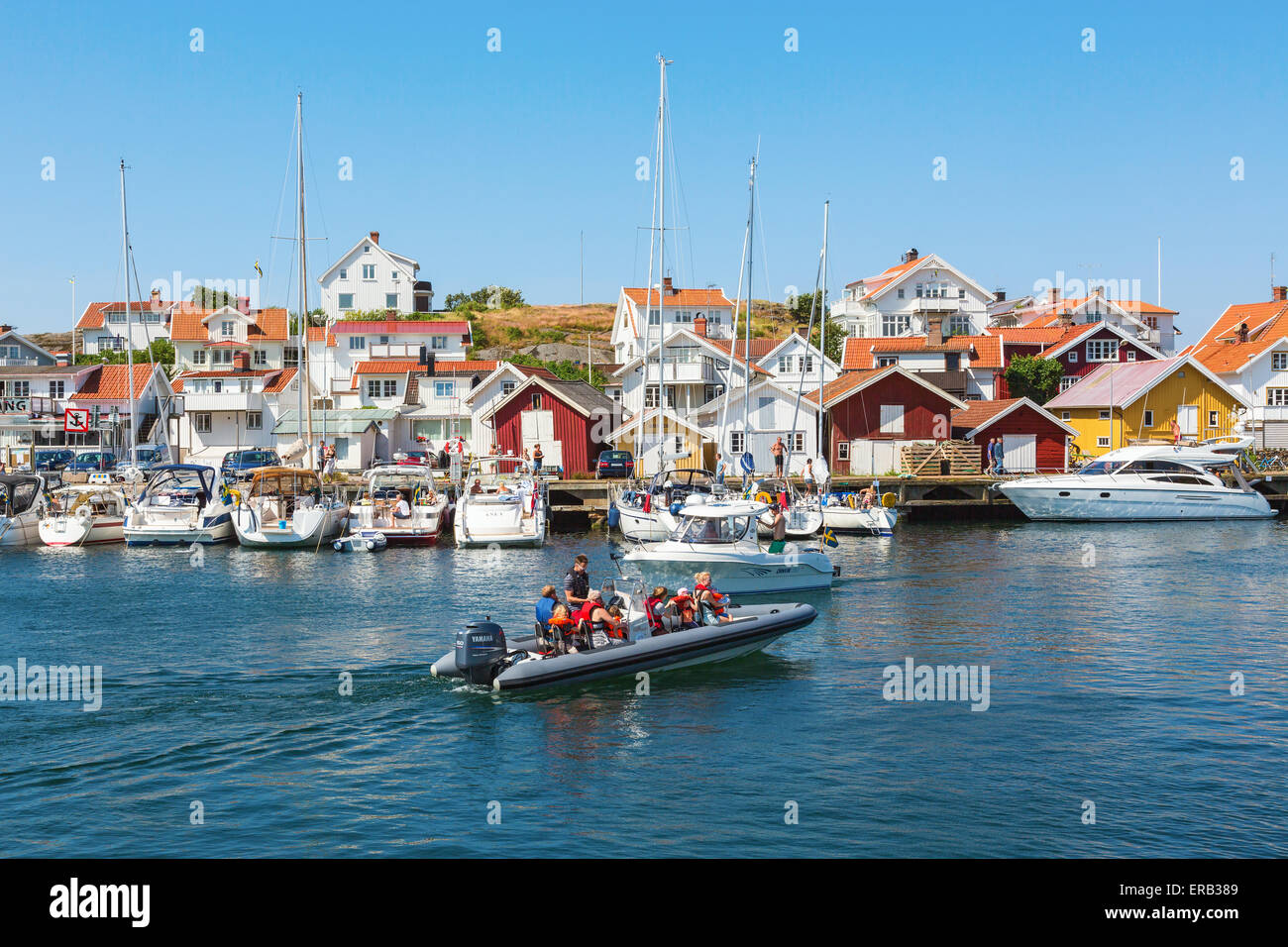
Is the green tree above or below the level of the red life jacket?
above

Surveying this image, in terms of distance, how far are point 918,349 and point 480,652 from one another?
189 ft

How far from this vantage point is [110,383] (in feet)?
252

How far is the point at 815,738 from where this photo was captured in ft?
59.4

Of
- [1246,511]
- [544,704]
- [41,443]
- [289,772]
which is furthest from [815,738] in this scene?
[41,443]

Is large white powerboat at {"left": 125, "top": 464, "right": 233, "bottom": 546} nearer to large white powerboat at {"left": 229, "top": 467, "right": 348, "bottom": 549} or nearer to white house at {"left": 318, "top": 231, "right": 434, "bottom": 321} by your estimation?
large white powerboat at {"left": 229, "top": 467, "right": 348, "bottom": 549}

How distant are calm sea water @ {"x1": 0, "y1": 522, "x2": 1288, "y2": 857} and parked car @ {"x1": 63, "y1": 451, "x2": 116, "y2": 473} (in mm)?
34087

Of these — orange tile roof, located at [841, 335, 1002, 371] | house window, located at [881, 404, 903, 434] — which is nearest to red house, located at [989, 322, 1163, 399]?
orange tile roof, located at [841, 335, 1002, 371]

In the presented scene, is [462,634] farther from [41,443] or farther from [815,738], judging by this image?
[41,443]

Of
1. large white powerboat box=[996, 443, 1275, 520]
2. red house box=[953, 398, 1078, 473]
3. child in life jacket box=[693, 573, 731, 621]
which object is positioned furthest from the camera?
red house box=[953, 398, 1078, 473]

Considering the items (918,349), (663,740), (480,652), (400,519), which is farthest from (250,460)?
(663,740)

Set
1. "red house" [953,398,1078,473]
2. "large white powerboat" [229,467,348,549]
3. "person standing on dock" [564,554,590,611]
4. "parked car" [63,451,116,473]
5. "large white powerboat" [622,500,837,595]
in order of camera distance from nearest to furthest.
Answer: "person standing on dock" [564,554,590,611] < "large white powerboat" [622,500,837,595] < "large white powerboat" [229,467,348,549] < "red house" [953,398,1078,473] < "parked car" [63,451,116,473]

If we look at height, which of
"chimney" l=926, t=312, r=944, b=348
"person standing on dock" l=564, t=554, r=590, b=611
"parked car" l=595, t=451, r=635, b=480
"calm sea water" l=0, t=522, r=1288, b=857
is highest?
"chimney" l=926, t=312, r=944, b=348

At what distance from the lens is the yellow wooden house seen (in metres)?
63.4

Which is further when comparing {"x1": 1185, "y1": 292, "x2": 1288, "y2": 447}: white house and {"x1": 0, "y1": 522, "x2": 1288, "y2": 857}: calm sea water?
{"x1": 1185, "y1": 292, "x2": 1288, "y2": 447}: white house
